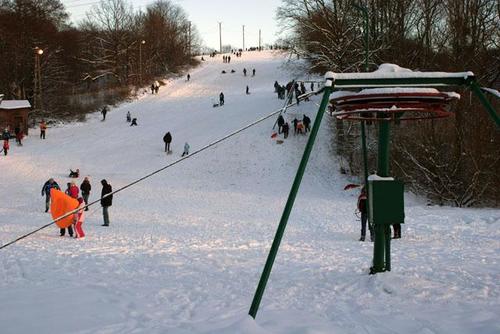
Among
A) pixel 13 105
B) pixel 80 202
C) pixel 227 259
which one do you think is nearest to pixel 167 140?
pixel 13 105

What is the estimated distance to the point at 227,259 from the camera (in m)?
9.77

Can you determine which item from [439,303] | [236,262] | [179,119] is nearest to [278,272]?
[236,262]

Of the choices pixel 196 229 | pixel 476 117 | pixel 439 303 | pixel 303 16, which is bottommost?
pixel 196 229

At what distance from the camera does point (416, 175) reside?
75.8 ft

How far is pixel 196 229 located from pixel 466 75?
11.0m

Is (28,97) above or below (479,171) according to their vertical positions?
above

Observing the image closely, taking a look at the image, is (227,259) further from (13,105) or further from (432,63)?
(13,105)

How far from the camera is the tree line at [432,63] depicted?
71.6ft

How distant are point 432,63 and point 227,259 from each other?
2028 centimetres

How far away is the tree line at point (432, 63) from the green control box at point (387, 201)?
14.1m

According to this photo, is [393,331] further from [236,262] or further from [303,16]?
[303,16]

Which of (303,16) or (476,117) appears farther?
(303,16)

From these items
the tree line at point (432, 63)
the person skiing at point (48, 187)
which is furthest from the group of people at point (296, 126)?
the person skiing at point (48, 187)

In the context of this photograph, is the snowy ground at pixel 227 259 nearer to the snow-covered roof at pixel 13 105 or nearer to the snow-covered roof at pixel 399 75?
the snow-covered roof at pixel 399 75
